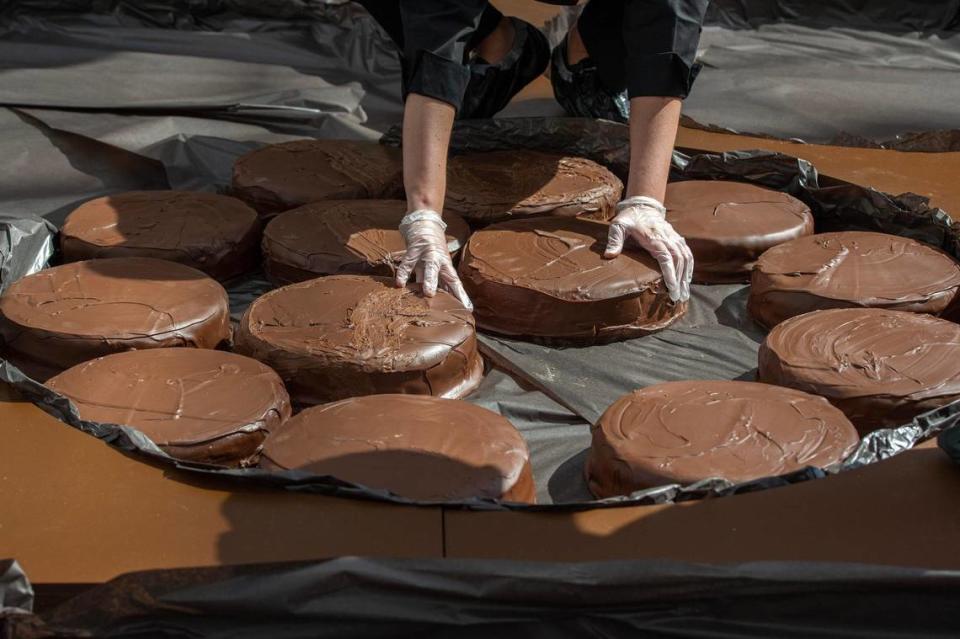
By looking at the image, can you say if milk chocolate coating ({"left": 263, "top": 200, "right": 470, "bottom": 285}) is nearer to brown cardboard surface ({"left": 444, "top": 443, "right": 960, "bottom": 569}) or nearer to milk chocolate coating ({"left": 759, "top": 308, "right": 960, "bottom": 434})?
milk chocolate coating ({"left": 759, "top": 308, "right": 960, "bottom": 434})

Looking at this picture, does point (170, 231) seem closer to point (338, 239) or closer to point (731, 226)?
point (338, 239)

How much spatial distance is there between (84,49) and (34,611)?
3105 millimetres

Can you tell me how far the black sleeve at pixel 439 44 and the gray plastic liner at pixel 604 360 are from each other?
59cm

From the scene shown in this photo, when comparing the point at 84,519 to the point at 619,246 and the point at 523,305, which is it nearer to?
the point at 523,305

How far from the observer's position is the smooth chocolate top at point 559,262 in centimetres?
246

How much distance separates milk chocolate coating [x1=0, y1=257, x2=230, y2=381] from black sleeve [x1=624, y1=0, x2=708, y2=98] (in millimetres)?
1117

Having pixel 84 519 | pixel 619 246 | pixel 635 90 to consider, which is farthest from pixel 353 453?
pixel 635 90

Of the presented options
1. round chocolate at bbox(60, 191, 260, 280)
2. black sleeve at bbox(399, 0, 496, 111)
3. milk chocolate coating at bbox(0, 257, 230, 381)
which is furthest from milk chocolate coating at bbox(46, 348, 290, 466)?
black sleeve at bbox(399, 0, 496, 111)

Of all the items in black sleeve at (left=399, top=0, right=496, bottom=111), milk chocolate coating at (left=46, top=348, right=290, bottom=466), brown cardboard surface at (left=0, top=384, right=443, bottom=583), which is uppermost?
black sleeve at (left=399, top=0, right=496, bottom=111)

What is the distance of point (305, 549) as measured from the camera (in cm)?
160

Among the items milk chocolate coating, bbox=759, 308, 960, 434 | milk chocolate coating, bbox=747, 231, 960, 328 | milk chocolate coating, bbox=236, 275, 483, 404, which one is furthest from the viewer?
milk chocolate coating, bbox=747, 231, 960, 328

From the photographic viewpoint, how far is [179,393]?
79.4 inches

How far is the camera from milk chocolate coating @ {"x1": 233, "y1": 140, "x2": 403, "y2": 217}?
2.99 m

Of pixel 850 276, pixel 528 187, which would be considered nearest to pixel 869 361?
pixel 850 276
